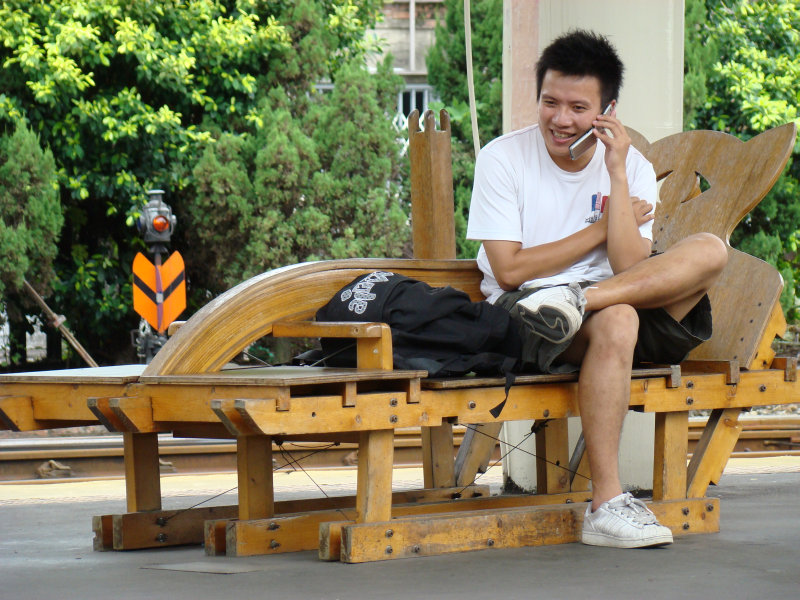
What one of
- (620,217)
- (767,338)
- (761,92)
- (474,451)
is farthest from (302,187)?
(620,217)

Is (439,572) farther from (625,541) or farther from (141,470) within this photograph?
(141,470)

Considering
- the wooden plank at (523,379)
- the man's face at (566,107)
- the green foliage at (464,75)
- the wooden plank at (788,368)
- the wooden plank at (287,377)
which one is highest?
the green foliage at (464,75)

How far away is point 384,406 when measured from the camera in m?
3.76

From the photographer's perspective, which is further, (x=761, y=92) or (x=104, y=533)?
(x=761, y=92)

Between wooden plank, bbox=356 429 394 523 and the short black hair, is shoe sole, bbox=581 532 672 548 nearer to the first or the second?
wooden plank, bbox=356 429 394 523

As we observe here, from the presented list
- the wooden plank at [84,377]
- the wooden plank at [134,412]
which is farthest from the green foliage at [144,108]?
the wooden plank at [134,412]

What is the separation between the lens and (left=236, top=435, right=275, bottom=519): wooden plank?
400cm

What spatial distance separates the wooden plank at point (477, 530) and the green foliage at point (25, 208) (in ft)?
41.1

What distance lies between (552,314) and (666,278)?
50 cm

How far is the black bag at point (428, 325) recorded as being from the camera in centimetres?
400

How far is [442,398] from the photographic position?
12.8ft

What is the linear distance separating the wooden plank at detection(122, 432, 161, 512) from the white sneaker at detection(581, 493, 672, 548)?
1.46 metres

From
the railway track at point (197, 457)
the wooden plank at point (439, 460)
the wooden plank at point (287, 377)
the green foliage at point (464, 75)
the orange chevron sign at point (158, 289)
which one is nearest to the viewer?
the wooden plank at point (287, 377)

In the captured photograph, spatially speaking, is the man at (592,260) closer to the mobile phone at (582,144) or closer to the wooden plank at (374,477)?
the mobile phone at (582,144)
